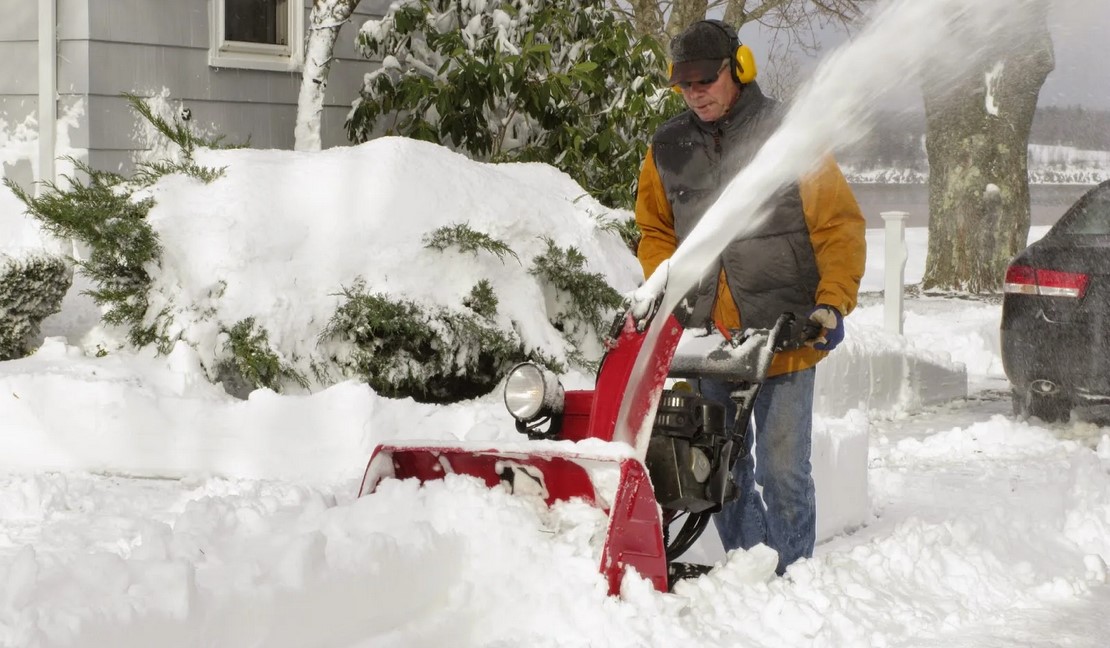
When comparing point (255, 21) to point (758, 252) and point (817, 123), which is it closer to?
point (817, 123)

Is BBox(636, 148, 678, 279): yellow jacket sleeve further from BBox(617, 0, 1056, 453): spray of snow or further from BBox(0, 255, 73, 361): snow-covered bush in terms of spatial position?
BBox(0, 255, 73, 361): snow-covered bush

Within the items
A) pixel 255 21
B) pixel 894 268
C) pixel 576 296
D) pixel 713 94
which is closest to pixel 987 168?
pixel 894 268

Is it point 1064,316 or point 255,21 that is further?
point 255,21

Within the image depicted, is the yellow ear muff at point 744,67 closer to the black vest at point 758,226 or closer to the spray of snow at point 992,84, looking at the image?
the black vest at point 758,226

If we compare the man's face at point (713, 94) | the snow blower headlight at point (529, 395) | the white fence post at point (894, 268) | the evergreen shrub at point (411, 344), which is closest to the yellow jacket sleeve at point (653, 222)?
the man's face at point (713, 94)

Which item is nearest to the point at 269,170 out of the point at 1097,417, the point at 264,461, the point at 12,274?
the point at 12,274

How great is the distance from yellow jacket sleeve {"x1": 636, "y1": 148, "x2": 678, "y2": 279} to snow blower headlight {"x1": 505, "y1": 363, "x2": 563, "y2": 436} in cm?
83

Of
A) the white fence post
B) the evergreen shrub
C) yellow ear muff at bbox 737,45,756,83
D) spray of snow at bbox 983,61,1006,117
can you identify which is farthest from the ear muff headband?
spray of snow at bbox 983,61,1006,117

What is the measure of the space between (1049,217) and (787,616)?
4513 cm

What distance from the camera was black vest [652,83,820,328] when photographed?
443cm

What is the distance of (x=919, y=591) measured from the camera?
4.73 meters

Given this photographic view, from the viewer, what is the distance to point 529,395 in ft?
13.1

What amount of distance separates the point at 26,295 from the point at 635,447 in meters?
4.20

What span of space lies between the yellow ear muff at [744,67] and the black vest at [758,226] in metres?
0.07
